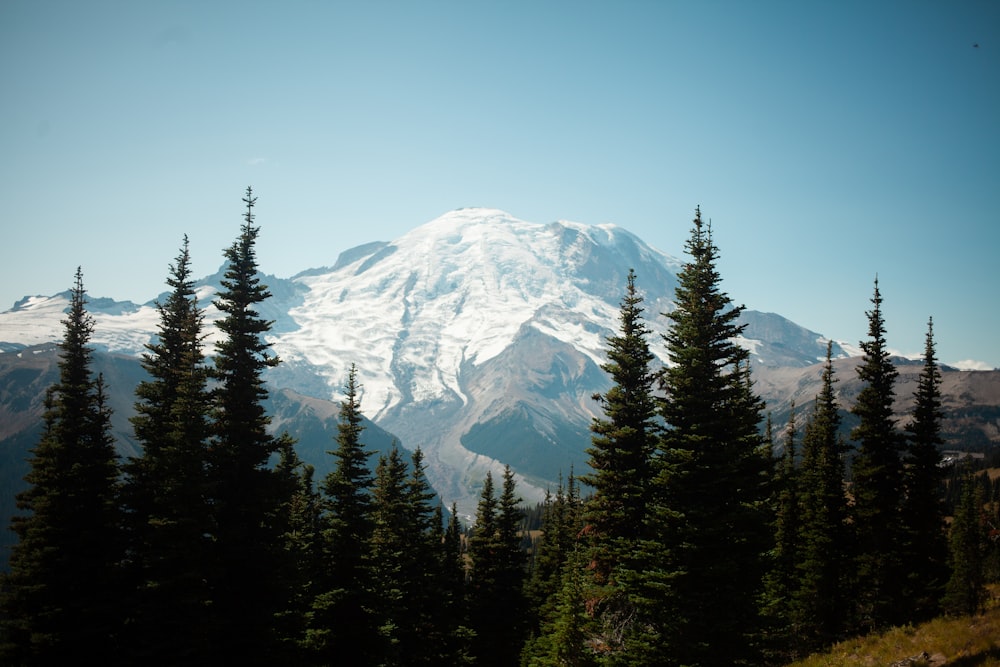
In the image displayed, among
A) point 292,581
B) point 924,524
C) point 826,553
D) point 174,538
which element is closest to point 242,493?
point 174,538

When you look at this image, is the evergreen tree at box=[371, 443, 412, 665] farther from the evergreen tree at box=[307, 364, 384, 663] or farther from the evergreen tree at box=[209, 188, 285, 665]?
the evergreen tree at box=[209, 188, 285, 665]

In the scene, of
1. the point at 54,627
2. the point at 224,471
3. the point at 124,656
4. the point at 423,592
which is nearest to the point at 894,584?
the point at 423,592

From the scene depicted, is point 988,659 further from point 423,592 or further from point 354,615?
point 423,592

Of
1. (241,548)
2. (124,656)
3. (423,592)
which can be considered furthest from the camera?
(423,592)

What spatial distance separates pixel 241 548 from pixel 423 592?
79.9 ft

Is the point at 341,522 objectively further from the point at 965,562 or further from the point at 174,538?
the point at 965,562

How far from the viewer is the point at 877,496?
38.4 meters

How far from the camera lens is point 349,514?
3569 cm

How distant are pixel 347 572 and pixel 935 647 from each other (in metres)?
28.1

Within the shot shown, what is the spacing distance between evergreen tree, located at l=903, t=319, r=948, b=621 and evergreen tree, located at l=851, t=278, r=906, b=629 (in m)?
0.76

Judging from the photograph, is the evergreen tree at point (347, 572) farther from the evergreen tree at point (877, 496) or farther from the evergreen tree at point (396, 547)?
the evergreen tree at point (877, 496)

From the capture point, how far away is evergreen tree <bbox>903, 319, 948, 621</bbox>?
37.7 meters

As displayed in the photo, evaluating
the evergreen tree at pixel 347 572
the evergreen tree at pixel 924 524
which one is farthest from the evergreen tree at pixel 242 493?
the evergreen tree at pixel 924 524

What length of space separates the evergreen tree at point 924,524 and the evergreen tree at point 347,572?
3291 centimetres
